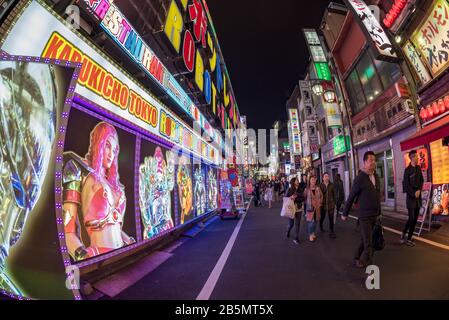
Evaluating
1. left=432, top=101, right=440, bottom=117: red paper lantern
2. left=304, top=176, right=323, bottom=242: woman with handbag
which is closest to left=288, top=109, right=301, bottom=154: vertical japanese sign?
left=432, top=101, right=440, bottom=117: red paper lantern

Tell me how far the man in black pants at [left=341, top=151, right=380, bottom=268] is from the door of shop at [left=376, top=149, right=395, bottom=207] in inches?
477

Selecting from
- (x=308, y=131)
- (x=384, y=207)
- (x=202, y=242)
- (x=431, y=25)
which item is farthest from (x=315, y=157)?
(x=202, y=242)

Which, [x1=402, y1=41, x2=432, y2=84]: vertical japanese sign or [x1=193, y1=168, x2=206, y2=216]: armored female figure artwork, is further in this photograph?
[x1=193, y1=168, x2=206, y2=216]: armored female figure artwork

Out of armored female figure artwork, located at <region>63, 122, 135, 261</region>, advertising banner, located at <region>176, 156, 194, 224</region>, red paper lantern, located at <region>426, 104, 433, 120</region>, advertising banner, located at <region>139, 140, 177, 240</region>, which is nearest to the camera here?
armored female figure artwork, located at <region>63, 122, 135, 261</region>

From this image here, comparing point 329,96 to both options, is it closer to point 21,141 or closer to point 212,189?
point 212,189

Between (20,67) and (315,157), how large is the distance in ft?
119

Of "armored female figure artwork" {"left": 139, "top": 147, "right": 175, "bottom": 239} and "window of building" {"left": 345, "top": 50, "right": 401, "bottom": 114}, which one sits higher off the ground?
"window of building" {"left": 345, "top": 50, "right": 401, "bottom": 114}

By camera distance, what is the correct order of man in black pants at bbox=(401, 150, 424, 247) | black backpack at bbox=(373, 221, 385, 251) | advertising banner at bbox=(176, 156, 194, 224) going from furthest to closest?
advertising banner at bbox=(176, 156, 194, 224)
man in black pants at bbox=(401, 150, 424, 247)
black backpack at bbox=(373, 221, 385, 251)

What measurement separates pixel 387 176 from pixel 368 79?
6.24 meters

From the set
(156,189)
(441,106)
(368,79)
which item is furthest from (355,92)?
(156,189)

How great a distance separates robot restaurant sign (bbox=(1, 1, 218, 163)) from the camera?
354 centimetres

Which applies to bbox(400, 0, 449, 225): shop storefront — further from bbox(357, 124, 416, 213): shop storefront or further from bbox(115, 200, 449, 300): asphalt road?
bbox(115, 200, 449, 300): asphalt road

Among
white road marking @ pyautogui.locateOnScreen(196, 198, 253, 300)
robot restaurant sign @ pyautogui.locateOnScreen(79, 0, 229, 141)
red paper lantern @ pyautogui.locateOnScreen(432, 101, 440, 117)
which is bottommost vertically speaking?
white road marking @ pyautogui.locateOnScreen(196, 198, 253, 300)

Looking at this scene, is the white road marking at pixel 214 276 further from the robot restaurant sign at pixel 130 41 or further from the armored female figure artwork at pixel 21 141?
the robot restaurant sign at pixel 130 41
